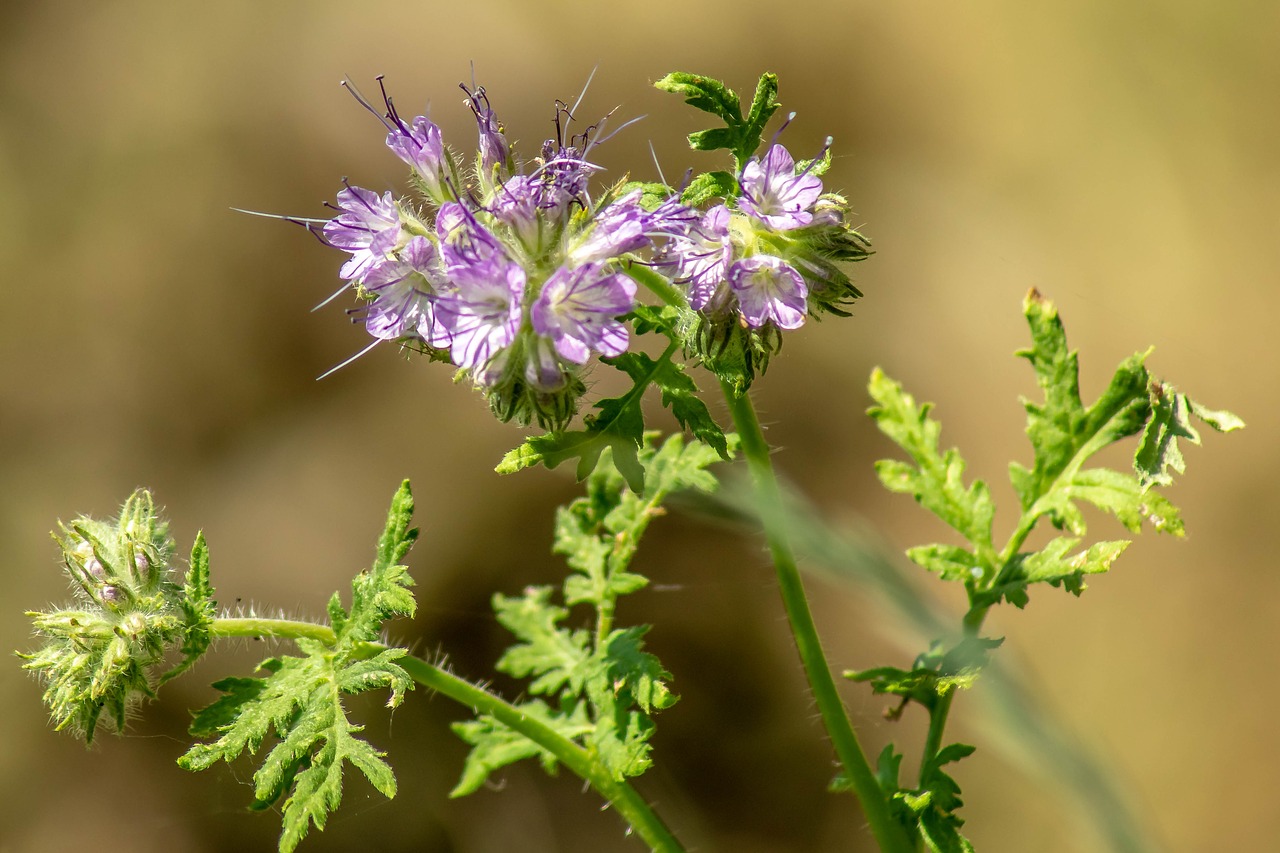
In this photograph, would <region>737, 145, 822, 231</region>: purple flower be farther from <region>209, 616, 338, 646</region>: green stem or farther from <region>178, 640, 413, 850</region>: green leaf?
<region>209, 616, 338, 646</region>: green stem

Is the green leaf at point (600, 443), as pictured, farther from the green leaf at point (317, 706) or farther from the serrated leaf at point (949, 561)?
the serrated leaf at point (949, 561)

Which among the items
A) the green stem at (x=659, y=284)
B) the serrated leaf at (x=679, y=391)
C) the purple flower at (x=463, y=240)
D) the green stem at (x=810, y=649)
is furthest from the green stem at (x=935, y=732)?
the purple flower at (x=463, y=240)

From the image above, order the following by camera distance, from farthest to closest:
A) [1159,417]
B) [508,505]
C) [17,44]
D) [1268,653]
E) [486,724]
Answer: [17,44]
[508,505]
[1268,653]
[486,724]
[1159,417]

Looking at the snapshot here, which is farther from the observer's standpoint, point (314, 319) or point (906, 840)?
point (314, 319)

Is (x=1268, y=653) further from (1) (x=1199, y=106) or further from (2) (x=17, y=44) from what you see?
(2) (x=17, y=44)

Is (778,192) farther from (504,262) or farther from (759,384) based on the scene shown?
(759,384)

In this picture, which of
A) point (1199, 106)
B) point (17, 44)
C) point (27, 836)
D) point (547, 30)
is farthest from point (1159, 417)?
point (17, 44)

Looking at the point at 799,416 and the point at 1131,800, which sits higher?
the point at 799,416

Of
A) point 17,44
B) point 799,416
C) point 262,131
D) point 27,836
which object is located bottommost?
point 27,836
